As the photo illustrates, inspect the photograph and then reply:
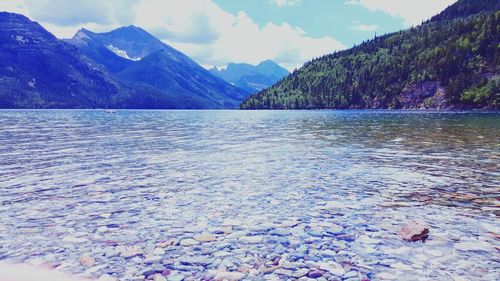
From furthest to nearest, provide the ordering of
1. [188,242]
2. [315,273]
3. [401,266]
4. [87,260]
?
[188,242] < [87,260] < [401,266] < [315,273]

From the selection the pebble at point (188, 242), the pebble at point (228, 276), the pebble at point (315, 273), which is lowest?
the pebble at point (315, 273)

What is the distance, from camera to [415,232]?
27.2 feet

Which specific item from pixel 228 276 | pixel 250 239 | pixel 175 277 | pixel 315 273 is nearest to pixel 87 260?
pixel 175 277

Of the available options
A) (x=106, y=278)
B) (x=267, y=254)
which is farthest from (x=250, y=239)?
(x=106, y=278)

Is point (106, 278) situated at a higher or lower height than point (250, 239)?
higher

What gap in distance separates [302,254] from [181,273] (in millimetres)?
2491

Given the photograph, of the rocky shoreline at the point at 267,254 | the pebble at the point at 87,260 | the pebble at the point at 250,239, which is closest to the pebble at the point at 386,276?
the rocky shoreline at the point at 267,254

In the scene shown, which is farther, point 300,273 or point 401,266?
point 401,266

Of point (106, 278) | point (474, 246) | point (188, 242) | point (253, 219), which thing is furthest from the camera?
point (253, 219)

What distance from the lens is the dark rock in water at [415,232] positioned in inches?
322

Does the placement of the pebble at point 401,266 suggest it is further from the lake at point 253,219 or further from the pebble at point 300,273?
the pebble at point 300,273

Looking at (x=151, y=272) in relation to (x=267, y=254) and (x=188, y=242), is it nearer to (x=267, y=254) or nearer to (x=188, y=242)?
(x=188, y=242)

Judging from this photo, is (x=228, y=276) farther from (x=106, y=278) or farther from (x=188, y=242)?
(x=106, y=278)

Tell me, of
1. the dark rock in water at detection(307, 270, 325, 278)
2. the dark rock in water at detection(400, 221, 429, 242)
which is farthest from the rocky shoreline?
the dark rock in water at detection(400, 221, 429, 242)
